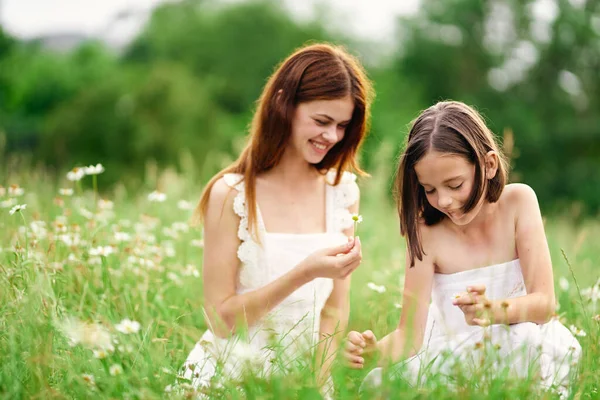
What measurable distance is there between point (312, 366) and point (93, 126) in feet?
53.1

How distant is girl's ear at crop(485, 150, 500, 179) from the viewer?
2.53 m

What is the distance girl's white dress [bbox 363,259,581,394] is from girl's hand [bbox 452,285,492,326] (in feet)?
0.20

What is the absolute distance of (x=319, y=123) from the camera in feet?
9.47

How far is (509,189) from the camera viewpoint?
8.70 feet

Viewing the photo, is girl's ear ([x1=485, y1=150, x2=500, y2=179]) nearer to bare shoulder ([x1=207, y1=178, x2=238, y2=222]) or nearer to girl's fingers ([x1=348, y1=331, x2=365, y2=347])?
girl's fingers ([x1=348, y1=331, x2=365, y2=347])

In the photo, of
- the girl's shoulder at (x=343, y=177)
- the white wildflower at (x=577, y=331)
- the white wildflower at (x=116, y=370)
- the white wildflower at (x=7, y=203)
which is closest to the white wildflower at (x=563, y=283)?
the white wildflower at (x=577, y=331)

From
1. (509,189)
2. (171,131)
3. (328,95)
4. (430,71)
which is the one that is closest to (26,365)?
(328,95)

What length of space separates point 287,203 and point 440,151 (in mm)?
856

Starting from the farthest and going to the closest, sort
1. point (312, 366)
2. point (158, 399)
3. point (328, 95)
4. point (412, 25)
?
1. point (412, 25)
2. point (328, 95)
3. point (312, 366)
4. point (158, 399)

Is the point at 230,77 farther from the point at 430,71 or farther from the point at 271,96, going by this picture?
the point at 271,96

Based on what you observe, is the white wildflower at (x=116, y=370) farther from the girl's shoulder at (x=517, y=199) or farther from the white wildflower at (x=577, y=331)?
the white wildflower at (x=577, y=331)

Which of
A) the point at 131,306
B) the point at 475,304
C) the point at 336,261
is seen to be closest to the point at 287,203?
the point at 336,261

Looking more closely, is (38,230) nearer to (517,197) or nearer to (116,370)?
(116,370)

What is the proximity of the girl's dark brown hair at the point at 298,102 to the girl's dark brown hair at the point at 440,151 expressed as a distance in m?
0.41
